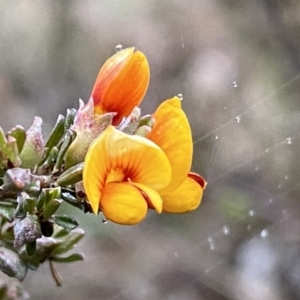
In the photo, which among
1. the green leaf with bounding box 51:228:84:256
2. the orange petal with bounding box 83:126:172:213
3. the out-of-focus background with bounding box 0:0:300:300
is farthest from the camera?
the out-of-focus background with bounding box 0:0:300:300

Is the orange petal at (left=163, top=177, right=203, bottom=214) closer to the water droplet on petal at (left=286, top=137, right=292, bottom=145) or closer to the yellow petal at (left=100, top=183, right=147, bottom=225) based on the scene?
the yellow petal at (left=100, top=183, right=147, bottom=225)

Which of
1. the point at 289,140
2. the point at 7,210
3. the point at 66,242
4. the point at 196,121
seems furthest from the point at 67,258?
the point at 289,140

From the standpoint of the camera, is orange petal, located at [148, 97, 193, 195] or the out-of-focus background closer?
orange petal, located at [148, 97, 193, 195]

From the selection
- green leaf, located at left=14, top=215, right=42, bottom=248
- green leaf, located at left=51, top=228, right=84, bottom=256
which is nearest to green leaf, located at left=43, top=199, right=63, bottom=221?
green leaf, located at left=14, top=215, right=42, bottom=248

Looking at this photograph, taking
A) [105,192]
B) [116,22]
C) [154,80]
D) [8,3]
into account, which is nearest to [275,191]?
[154,80]

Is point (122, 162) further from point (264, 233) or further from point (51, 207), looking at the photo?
point (264, 233)

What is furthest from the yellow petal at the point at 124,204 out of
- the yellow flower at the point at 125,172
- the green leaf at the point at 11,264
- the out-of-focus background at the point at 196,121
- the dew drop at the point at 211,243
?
the dew drop at the point at 211,243
